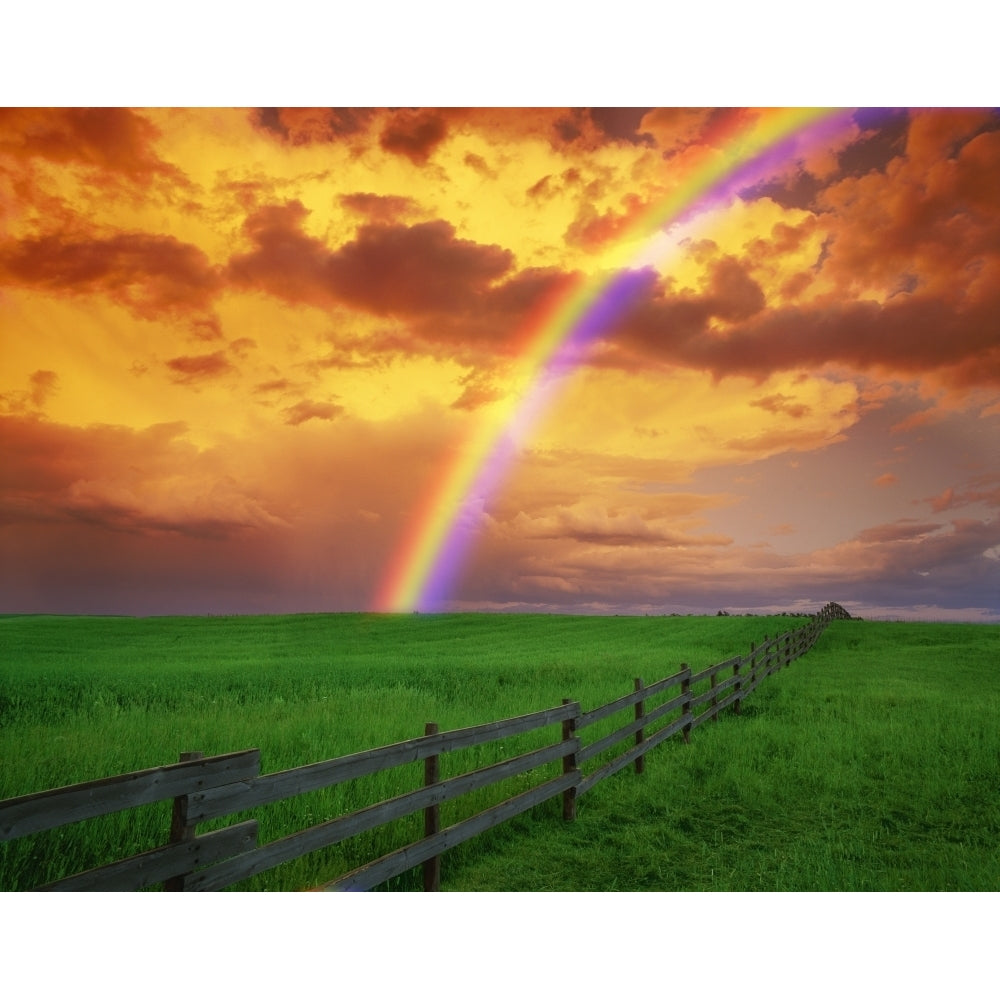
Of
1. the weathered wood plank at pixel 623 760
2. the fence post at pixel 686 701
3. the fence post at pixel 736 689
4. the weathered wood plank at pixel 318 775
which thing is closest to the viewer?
the weathered wood plank at pixel 318 775

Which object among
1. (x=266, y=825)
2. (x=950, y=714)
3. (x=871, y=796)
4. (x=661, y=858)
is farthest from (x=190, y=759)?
(x=950, y=714)

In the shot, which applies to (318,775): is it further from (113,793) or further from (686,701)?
(686,701)

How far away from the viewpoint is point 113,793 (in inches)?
157

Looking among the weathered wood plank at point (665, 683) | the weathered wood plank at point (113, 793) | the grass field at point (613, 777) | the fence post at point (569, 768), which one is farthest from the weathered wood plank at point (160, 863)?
the weathered wood plank at point (665, 683)

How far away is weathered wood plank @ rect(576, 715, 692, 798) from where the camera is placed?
913 cm

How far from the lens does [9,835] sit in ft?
11.5

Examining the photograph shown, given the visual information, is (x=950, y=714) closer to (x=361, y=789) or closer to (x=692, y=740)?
(x=692, y=740)

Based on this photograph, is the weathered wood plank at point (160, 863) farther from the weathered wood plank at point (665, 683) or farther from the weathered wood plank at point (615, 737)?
the weathered wood plank at point (665, 683)

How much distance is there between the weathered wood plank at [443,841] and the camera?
214 inches

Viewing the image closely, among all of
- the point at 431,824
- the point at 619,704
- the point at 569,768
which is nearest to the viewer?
the point at 431,824


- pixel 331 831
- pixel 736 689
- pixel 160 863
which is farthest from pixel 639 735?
pixel 160 863

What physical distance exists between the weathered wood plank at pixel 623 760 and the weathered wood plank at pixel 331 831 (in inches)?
76.4

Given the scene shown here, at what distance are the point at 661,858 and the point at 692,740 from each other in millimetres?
6012

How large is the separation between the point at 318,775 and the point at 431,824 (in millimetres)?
1588
